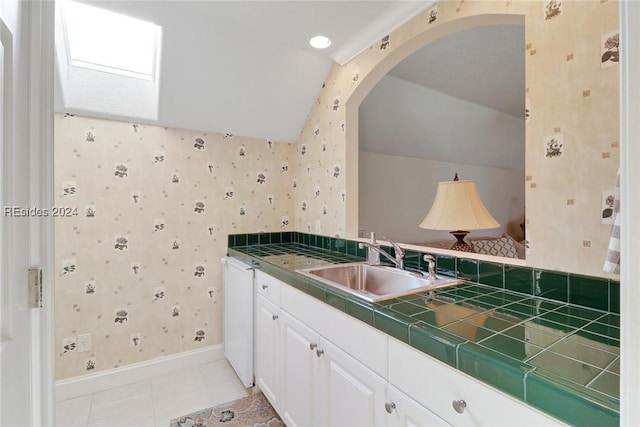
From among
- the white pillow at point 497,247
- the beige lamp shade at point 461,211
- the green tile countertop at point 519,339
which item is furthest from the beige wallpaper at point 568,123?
the white pillow at point 497,247

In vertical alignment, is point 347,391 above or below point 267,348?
above

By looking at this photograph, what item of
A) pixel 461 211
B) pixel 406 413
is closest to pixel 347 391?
pixel 406 413

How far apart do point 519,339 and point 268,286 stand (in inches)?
51.5

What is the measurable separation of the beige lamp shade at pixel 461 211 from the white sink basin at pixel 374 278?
40cm

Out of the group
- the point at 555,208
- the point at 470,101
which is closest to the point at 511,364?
the point at 555,208

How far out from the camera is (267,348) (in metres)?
1.80

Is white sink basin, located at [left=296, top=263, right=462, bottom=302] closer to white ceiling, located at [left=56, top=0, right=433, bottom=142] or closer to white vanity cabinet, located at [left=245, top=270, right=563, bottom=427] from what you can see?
white vanity cabinet, located at [left=245, top=270, right=563, bottom=427]

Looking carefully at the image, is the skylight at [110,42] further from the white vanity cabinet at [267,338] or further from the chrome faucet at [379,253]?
the chrome faucet at [379,253]

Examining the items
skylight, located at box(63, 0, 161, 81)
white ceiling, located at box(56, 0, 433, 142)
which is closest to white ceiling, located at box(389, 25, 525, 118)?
white ceiling, located at box(56, 0, 433, 142)

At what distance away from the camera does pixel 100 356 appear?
209 centimetres

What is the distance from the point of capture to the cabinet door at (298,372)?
1.36 meters

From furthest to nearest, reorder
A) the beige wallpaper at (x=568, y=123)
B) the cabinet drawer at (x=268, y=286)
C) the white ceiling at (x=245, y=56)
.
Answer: the cabinet drawer at (x=268, y=286)
the white ceiling at (x=245, y=56)
the beige wallpaper at (x=568, y=123)

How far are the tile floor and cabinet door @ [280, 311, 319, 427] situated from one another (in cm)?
65

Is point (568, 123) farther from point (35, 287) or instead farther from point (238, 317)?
point (238, 317)
